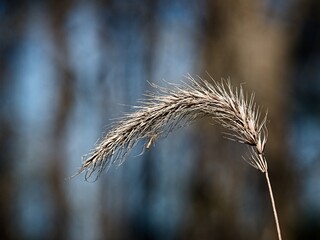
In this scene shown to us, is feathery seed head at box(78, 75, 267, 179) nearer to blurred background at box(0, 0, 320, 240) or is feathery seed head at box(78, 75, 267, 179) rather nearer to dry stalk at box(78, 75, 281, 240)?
dry stalk at box(78, 75, 281, 240)

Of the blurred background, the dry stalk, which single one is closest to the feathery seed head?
the dry stalk

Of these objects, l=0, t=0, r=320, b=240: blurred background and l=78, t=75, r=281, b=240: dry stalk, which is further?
l=0, t=0, r=320, b=240: blurred background

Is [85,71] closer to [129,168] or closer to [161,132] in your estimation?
[129,168]

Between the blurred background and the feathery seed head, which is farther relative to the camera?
the blurred background

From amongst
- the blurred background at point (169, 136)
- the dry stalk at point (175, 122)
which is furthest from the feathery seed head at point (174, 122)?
the blurred background at point (169, 136)

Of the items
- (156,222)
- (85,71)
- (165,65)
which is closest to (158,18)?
(165,65)

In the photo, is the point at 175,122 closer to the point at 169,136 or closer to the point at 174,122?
the point at 174,122

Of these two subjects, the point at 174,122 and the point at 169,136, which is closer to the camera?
the point at 174,122

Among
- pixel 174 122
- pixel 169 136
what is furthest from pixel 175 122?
pixel 169 136

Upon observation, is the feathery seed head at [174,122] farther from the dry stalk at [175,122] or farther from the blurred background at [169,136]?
the blurred background at [169,136]
